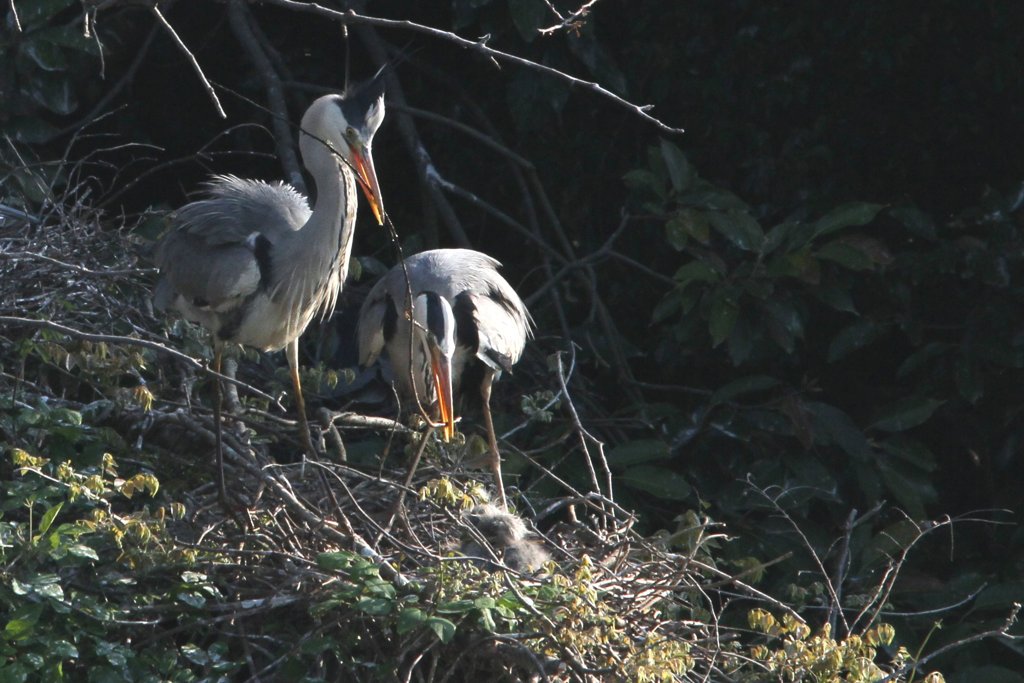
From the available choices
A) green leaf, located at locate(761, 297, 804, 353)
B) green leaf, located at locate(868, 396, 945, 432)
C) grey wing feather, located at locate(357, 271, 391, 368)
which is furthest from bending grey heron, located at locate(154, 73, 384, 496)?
green leaf, located at locate(868, 396, 945, 432)

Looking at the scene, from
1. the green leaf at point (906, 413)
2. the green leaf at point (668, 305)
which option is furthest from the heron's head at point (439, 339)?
the green leaf at point (906, 413)

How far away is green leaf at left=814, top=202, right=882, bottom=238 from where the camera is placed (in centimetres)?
450

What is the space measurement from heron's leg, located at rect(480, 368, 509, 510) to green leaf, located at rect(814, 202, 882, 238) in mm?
1162

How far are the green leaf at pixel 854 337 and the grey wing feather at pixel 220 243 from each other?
182 cm

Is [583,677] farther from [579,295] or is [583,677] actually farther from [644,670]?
[579,295]

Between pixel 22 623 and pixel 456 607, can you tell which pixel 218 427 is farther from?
pixel 456 607

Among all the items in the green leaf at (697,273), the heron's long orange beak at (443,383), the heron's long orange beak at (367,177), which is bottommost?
the heron's long orange beak at (443,383)

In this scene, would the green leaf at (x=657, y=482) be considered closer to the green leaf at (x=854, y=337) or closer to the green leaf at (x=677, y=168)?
the green leaf at (x=854, y=337)

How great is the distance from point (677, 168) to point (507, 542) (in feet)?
5.56

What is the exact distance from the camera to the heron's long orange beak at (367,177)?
3986 millimetres

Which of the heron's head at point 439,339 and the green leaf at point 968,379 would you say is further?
the green leaf at point 968,379

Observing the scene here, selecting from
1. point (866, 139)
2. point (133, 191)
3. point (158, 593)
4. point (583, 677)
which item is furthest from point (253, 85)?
point (583, 677)

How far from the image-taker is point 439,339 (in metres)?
4.38

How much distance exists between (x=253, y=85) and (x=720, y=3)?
185 centimetres
